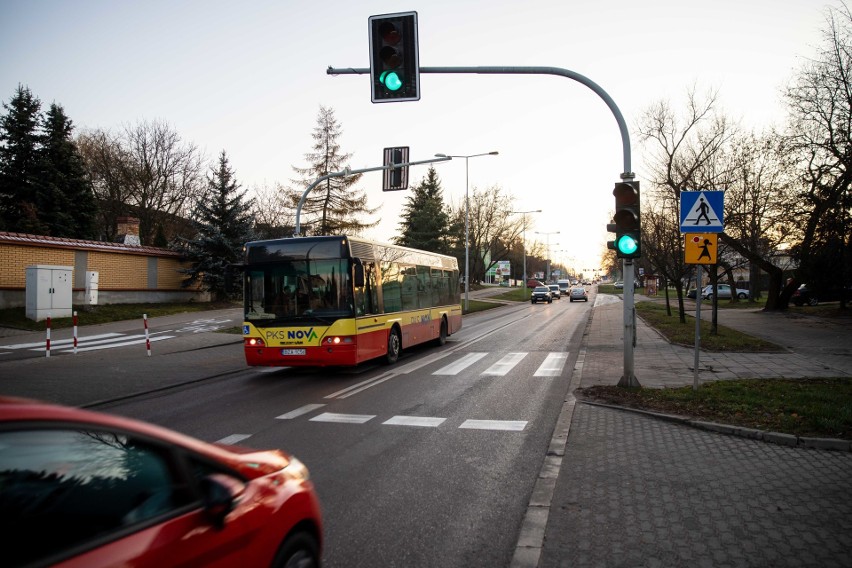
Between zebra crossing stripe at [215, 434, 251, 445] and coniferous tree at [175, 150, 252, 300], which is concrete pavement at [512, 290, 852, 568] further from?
coniferous tree at [175, 150, 252, 300]

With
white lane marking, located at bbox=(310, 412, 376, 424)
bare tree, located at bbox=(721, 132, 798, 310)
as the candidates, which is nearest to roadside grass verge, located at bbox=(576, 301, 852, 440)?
white lane marking, located at bbox=(310, 412, 376, 424)

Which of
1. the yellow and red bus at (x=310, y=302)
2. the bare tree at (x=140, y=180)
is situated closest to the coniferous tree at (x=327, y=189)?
the bare tree at (x=140, y=180)

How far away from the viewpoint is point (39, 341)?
16.9m

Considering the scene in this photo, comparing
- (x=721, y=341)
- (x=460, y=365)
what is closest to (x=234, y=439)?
(x=460, y=365)

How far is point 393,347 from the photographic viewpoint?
13883 mm

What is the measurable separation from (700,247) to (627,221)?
1.17 m

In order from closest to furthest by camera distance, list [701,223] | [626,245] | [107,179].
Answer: [701,223] → [626,245] → [107,179]

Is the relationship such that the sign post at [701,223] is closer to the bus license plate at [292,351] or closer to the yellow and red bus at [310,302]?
the yellow and red bus at [310,302]

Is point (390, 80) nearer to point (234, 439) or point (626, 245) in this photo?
point (626, 245)

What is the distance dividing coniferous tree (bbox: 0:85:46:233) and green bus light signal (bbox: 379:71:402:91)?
105ft

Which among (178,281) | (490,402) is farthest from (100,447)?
(178,281)

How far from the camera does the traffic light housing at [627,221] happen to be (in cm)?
910

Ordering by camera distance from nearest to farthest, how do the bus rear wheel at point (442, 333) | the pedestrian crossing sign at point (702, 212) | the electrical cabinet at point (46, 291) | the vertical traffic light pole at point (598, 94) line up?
1. the vertical traffic light pole at point (598, 94)
2. the pedestrian crossing sign at point (702, 212)
3. the bus rear wheel at point (442, 333)
4. the electrical cabinet at point (46, 291)

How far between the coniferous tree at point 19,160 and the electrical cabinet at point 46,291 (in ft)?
50.0
